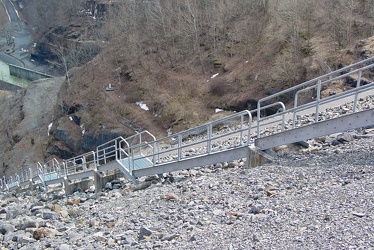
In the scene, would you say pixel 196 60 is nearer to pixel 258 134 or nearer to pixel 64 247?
pixel 258 134

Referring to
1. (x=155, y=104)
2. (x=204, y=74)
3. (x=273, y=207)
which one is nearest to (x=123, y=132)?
(x=155, y=104)

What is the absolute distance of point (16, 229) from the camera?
10.1 m

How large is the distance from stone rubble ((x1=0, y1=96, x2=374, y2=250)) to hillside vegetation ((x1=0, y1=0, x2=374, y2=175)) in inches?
531

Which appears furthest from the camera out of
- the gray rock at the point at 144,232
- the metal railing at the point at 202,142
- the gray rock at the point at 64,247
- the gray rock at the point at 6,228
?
the gray rock at the point at 6,228

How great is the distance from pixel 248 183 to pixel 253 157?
1.15 m

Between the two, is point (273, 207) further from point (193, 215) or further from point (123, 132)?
point (123, 132)

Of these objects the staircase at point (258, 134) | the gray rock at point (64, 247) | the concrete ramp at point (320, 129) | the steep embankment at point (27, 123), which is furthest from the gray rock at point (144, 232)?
the steep embankment at point (27, 123)

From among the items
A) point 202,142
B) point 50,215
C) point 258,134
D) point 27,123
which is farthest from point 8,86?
point 258,134

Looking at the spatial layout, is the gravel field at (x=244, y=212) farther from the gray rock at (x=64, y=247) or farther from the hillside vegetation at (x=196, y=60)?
the hillside vegetation at (x=196, y=60)

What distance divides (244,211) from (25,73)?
75.7 meters

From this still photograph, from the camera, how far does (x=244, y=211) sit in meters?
6.79

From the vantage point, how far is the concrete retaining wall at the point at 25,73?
7277 centimetres

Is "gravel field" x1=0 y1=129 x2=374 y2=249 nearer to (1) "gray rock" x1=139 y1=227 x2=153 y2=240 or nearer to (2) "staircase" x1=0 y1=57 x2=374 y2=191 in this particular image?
(1) "gray rock" x1=139 y1=227 x2=153 y2=240

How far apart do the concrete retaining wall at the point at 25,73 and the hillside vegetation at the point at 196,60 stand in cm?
2979
